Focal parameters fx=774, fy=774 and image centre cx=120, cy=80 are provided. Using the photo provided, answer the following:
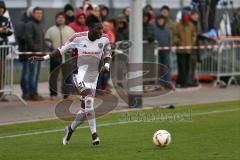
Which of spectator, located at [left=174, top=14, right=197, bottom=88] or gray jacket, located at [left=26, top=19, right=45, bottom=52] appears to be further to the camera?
spectator, located at [left=174, top=14, right=197, bottom=88]

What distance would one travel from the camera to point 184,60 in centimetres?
2238

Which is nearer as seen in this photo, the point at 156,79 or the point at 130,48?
the point at 130,48

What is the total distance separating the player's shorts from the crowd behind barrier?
17.8 feet

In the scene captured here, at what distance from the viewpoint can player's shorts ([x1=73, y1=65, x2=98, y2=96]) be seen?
12547mm

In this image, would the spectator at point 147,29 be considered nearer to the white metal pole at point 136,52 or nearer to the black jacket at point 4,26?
the white metal pole at point 136,52

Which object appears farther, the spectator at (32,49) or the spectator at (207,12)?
the spectator at (207,12)

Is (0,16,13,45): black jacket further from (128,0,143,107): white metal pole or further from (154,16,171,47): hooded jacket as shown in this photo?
(154,16,171,47): hooded jacket

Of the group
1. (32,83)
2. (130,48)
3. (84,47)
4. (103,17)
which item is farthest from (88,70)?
(103,17)

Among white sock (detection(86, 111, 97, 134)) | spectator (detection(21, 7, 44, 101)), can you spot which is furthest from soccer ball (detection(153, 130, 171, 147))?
spectator (detection(21, 7, 44, 101))

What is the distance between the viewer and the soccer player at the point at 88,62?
12.5 metres

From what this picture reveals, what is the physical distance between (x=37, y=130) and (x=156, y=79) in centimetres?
715

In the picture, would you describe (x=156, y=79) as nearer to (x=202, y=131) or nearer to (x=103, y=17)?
(x=103, y=17)

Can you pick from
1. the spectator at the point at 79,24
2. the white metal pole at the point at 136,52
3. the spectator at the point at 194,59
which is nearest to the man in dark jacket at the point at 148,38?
the spectator at the point at 194,59

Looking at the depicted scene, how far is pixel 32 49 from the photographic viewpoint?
18.7 meters
